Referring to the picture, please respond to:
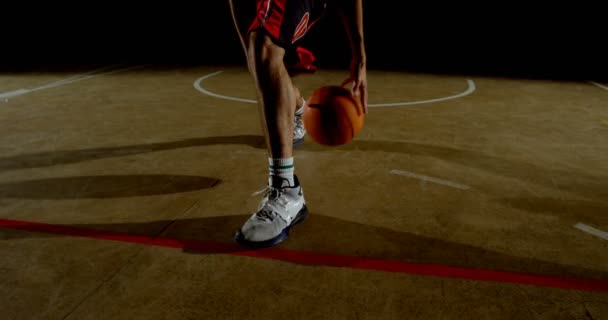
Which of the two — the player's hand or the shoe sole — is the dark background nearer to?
the player's hand

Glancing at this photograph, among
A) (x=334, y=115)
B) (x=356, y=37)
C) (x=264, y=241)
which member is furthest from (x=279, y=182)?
(x=356, y=37)

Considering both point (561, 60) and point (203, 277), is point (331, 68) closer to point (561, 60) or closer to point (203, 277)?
point (561, 60)

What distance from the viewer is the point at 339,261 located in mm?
1761

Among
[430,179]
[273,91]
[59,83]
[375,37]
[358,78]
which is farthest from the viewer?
[375,37]

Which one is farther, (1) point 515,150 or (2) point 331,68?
(2) point 331,68

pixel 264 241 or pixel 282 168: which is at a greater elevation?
pixel 282 168

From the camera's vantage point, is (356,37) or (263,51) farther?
(356,37)

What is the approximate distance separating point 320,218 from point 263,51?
823mm

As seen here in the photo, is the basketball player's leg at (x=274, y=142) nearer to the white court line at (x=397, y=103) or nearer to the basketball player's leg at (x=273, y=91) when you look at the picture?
the basketball player's leg at (x=273, y=91)

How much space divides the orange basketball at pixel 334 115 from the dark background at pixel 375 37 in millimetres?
4677

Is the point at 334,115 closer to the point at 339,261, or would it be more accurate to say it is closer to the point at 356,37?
the point at 356,37

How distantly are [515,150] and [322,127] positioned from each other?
153 cm

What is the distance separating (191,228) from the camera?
2.06 metres

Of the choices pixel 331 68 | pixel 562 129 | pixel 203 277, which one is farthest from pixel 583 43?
pixel 203 277
